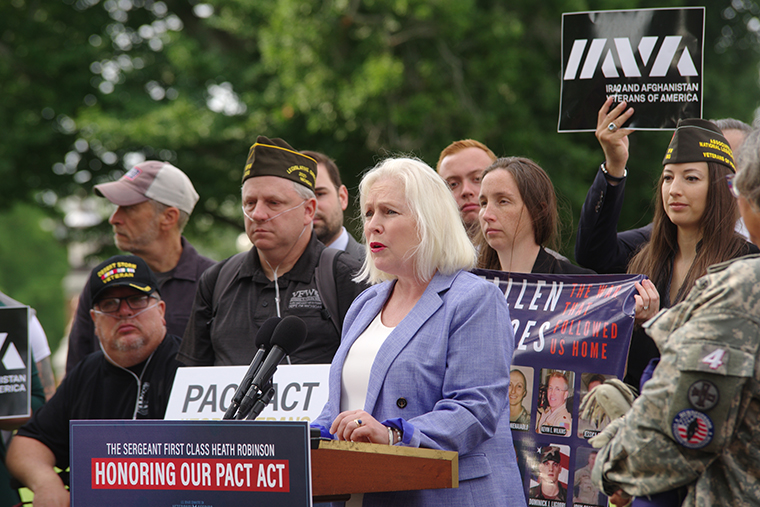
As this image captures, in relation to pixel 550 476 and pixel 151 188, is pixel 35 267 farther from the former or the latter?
pixel 550 476

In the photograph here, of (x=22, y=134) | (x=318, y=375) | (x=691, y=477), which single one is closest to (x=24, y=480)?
(x=318, y=375)

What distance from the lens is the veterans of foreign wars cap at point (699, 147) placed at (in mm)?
4043

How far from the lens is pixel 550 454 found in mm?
3896

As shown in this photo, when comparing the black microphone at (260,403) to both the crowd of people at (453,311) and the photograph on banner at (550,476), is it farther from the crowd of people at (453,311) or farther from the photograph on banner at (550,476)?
the photograph on banner at (550,476)

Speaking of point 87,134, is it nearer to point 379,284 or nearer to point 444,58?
point 444,58

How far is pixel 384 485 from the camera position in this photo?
2.59 m

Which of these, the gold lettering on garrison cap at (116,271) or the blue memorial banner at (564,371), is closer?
the blue memorial banner at (564,371)

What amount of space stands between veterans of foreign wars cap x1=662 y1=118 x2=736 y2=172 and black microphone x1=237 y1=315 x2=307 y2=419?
2.28 meters

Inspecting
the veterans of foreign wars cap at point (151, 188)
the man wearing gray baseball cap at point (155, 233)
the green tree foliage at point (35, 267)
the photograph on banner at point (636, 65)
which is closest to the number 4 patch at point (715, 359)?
the photograph on banner at point (636, 65)

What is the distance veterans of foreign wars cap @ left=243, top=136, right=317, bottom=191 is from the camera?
461 centimetres

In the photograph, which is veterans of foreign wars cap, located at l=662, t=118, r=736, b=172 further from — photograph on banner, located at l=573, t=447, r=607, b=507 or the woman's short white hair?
photograph on banner, located at l=573, t=447, r=607, b=507

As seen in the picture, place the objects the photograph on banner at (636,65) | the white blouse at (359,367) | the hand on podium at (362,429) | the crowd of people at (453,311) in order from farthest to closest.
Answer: the photograph on banner at (636,65)
the white blouse at (359,367)
the hand on podium at (362,429)
the crowd of people at (453,311)

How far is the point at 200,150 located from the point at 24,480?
10.8 meters

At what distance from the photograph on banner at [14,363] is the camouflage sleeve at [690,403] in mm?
3712
